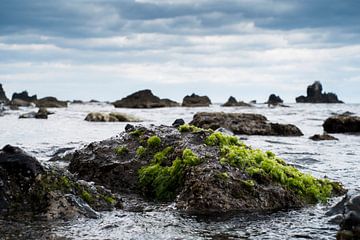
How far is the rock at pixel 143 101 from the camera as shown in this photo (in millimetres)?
73125

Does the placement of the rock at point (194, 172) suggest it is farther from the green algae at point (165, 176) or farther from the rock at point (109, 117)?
the rock at point (109, 117)

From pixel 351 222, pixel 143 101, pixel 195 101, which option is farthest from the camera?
pixel 195 101

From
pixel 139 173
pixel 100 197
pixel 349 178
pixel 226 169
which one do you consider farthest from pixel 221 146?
pixel 349 178

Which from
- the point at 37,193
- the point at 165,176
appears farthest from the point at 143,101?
the point at 37,193

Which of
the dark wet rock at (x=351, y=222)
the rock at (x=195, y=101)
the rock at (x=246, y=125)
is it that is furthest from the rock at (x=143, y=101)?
the dark wet rock at (x=351, y=222)

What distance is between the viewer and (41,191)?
663 cm

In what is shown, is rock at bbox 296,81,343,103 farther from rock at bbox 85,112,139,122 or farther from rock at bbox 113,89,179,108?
rock at bbox 85,112,139,122

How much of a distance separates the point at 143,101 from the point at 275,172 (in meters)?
66.4

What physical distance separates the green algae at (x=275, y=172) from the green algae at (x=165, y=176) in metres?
0.60

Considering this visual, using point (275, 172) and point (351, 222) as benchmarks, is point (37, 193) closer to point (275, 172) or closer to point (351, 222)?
point (275, 172)

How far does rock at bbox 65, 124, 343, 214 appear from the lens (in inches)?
286

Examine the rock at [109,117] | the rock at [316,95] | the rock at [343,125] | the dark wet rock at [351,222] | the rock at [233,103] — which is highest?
the rock at [316,95]

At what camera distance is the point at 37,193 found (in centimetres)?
661

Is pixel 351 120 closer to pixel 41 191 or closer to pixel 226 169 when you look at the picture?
pixel 226 169
